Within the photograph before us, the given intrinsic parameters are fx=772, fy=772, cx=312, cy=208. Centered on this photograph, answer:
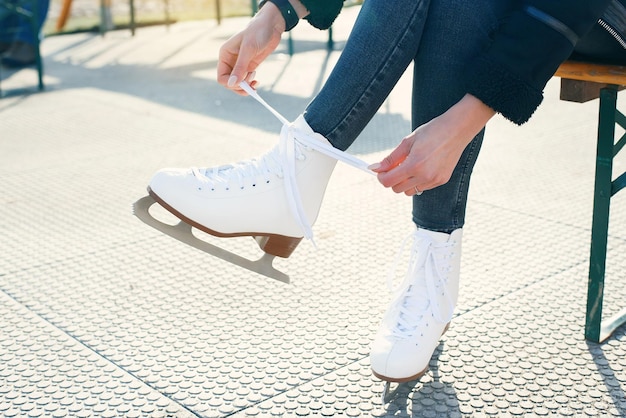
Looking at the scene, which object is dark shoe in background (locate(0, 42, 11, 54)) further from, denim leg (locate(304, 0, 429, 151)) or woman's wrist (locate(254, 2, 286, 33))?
denim leg (locate(304, 0, 429, 151))

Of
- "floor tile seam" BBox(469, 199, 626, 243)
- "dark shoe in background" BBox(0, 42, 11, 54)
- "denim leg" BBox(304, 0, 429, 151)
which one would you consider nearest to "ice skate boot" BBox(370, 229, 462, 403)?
"denim leg" BBox(304, 0, 429, 151)

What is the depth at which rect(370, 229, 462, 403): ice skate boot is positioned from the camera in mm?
1467

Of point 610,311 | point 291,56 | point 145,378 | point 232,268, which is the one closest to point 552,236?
point 610,311

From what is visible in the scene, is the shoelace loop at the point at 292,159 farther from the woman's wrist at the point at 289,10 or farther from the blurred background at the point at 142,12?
the blurred background at the point at 142,12

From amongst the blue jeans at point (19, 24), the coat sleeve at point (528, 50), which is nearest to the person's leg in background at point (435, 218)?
the coat sleeve at point (528, 50)

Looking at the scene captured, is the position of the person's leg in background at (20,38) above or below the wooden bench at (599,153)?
below

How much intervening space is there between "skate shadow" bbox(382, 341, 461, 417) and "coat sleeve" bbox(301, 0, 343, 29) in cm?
76

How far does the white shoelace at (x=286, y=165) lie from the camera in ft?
4.81

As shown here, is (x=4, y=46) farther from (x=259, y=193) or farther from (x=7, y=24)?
(x=259, y=193)

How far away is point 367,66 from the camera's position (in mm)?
1400

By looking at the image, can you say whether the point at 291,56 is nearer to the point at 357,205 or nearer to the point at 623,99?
the point at 623,99

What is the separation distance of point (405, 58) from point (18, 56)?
5148 millimetres

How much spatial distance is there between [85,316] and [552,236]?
1.35 m

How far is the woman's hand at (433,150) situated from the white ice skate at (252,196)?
0.28 m
